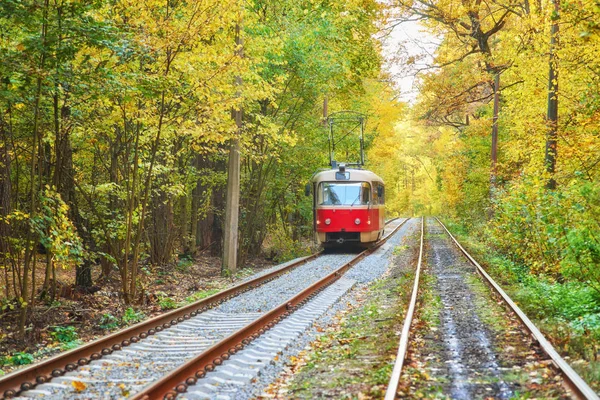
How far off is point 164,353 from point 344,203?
1490 cm

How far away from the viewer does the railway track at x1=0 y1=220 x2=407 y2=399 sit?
232 inches

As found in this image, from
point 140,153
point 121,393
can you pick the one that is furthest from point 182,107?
point 121,393

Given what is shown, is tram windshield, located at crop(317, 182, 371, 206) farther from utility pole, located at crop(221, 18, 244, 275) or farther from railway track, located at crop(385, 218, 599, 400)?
railway track, located at crop(385, 218, 599, 400)

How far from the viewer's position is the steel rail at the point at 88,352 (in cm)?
595

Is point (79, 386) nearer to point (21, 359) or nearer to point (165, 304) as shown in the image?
point (21, 359)

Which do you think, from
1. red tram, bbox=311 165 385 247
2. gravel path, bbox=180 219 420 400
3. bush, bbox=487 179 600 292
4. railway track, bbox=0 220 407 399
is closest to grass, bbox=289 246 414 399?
gravel path, bbox=180 219 420 400

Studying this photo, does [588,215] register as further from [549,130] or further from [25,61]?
[25,61]

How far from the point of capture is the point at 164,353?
749 cm

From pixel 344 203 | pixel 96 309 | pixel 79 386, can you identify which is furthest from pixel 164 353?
pixel 344 203

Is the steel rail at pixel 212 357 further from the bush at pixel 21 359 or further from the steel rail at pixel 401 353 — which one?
the bush at pixel 21 359

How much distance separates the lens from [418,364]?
6703 mm

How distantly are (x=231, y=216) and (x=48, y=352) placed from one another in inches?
370

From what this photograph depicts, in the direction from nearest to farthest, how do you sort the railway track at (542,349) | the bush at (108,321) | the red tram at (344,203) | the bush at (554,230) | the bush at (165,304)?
the railway track at (542,349), the bush at (108,321), the bush at (554,230), the bush at (165,304), the red tram at (344,203)

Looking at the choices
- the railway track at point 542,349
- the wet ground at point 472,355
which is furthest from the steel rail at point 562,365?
the wet ground at point 472,355
